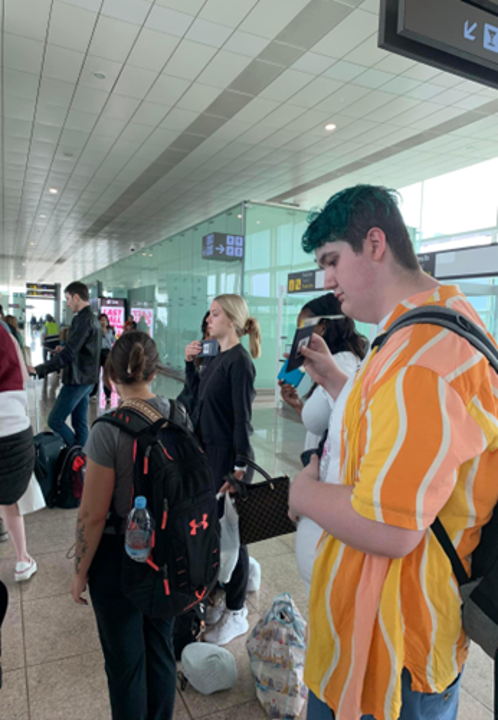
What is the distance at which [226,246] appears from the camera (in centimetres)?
999

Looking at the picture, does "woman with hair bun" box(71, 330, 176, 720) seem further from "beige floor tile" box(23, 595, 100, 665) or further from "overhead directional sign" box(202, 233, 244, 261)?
"overhead directional sign" box(202, 233, 244, 261)

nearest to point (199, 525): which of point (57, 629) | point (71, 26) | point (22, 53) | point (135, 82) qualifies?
point (57, 629)

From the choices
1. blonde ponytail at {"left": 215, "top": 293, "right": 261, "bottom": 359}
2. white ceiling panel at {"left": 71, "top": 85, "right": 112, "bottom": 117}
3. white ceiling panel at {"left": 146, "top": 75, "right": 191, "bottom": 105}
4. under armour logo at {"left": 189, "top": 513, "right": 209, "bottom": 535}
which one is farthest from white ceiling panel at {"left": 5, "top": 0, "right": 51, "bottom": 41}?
under armour logo at {"left": 189, "top": 513, "right": 209, "bottom": 535}

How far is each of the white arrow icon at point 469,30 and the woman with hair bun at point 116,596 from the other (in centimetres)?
246

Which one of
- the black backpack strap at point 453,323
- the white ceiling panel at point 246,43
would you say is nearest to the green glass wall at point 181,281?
the white ceiling panel at point 246,43

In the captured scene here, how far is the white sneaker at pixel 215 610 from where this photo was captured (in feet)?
8.00

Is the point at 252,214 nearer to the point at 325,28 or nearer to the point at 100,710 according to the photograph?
the point at 325,28

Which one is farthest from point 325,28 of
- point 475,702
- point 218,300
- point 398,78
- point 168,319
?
point 168,319

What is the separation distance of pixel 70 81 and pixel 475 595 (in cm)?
800

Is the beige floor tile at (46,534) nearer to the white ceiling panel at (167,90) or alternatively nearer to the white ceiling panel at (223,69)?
the white ceiling panel at (223,69)

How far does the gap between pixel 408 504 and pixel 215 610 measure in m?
2.06

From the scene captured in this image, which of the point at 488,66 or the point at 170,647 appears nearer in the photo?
the point at 170,647

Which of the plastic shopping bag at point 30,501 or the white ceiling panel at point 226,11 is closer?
the plastic shopping bag at point 30,501

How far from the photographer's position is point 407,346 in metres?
0.84
